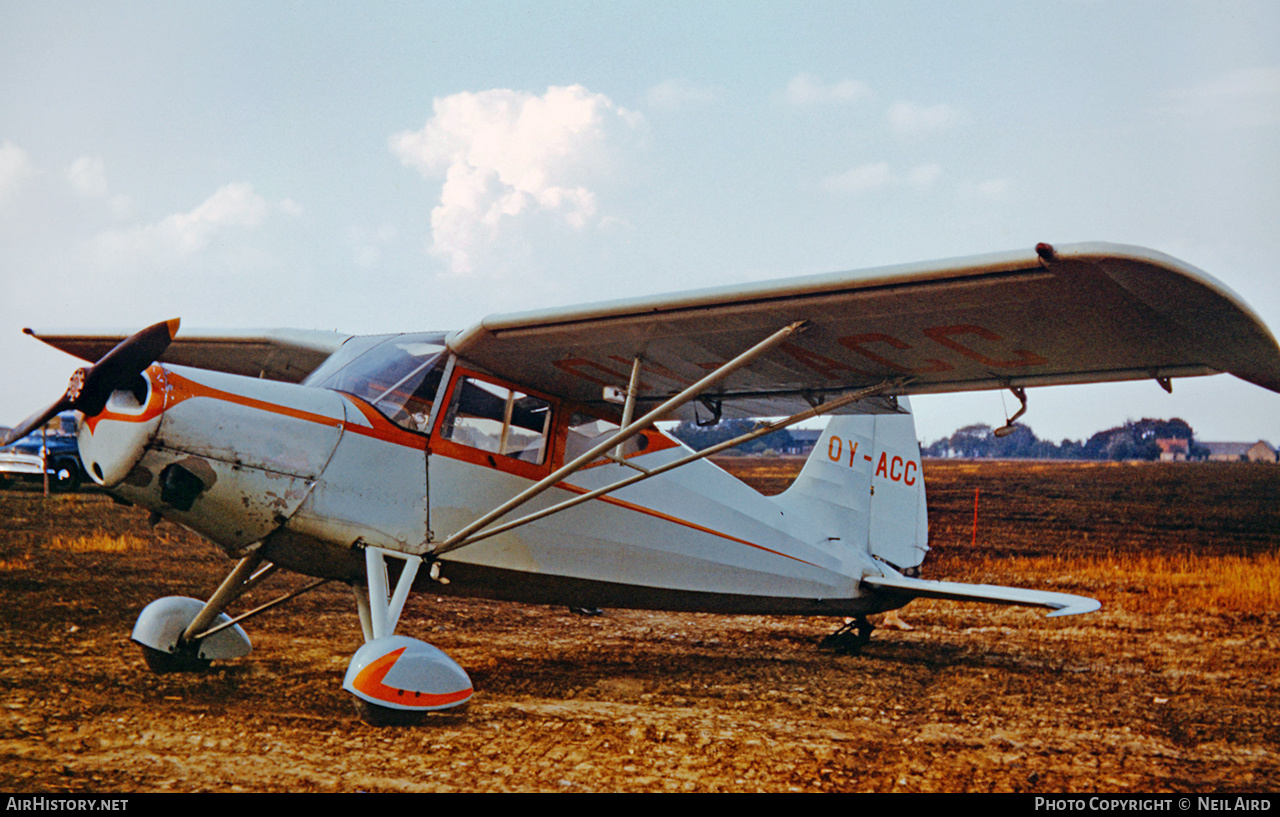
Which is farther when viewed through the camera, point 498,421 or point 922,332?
point 498,421

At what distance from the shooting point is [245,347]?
22.6 feet

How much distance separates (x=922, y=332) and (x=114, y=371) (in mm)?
3976

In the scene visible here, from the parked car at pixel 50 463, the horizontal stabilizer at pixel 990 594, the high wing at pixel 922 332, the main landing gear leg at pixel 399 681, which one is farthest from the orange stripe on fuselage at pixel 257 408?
the parked car at pixel 50 463

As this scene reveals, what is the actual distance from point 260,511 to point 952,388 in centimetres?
404

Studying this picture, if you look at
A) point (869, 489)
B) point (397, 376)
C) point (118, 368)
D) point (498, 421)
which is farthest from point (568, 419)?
point (869, 489)

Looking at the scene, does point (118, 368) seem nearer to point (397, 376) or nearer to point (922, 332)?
point (397, 376)

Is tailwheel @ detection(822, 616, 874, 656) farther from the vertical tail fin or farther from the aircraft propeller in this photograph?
the aircraft propeller

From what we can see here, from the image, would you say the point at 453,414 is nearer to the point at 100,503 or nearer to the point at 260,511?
the point at 260,511

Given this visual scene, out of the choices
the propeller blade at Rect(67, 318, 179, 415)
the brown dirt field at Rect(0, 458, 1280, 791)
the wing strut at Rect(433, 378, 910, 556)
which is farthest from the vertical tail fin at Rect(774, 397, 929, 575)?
the propeller blade at Rect(67, 318, 179, 415)

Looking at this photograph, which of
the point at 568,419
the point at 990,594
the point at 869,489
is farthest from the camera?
the point at 869,489

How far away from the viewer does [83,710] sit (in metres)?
4.20
